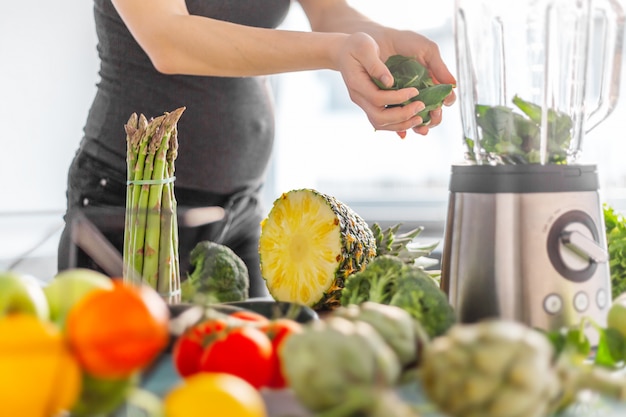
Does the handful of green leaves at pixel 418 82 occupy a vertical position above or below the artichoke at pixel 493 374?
above

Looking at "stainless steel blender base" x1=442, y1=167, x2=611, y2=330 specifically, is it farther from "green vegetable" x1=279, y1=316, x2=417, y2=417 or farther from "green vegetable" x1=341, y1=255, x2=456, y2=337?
"green vegetable" x1=279, y1=316, x2=417, y2=417

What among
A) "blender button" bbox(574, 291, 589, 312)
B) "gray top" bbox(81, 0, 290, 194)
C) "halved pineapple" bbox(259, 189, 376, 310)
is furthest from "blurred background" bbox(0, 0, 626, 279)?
"blender button" bbox(574, 291, 589, 312)

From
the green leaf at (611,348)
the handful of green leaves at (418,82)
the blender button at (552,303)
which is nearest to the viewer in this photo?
the green leaf at (611,348)

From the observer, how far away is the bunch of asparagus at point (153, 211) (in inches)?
40.2

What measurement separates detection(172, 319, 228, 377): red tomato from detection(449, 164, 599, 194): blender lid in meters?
0.39

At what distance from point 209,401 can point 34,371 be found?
114mm

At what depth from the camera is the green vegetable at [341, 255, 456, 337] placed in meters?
0.77

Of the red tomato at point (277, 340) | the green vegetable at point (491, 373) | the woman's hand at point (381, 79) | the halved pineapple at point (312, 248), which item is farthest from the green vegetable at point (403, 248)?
the green vegetable at point (491, 373)

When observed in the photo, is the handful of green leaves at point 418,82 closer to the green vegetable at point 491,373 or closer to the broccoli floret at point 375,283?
the broccoli floret at point 375,283

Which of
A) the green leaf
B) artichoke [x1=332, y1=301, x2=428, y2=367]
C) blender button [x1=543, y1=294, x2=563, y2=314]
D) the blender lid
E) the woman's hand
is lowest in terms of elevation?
the green leaf

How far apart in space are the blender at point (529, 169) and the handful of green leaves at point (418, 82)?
6cm

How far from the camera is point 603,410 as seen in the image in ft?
2.03

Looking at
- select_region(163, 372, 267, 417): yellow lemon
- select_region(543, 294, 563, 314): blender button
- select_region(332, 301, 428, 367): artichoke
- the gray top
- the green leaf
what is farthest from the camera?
the gray top

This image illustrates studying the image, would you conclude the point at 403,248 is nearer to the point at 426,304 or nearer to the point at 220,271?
the point at 220,271
